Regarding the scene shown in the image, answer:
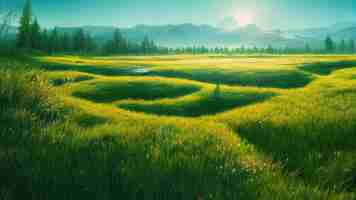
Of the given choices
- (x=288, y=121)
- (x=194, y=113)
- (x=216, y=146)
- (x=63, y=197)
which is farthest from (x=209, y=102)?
(x=63, y=197)

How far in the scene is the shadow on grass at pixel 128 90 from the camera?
22547mm

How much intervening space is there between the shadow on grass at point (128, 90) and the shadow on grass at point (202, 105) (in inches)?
140

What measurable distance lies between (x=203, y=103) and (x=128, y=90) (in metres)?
7.21

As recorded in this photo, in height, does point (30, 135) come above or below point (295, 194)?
above

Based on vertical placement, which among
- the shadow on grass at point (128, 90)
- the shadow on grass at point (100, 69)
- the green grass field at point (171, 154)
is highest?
the shadow on grass at point (100, 69)

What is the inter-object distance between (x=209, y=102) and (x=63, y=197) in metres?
15.4

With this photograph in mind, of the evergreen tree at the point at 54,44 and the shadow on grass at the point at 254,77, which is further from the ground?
the evergreen tree at the point at 54,44

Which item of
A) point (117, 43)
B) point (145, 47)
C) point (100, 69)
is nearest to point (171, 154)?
point (100, 69)

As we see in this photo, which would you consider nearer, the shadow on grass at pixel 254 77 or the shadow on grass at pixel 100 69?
the shadow on grass at pixel 254 77

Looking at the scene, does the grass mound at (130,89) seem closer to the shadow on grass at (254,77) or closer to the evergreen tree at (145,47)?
the shadow on grass at (254,77)

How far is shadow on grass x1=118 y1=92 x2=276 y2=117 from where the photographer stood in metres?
17.6

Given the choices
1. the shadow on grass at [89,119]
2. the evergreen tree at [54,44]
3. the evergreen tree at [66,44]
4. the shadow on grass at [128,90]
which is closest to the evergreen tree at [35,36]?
the evergreen tree at [54,44]

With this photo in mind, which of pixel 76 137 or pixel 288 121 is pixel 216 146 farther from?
pixel 288 121

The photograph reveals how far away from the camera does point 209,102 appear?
19.8m
